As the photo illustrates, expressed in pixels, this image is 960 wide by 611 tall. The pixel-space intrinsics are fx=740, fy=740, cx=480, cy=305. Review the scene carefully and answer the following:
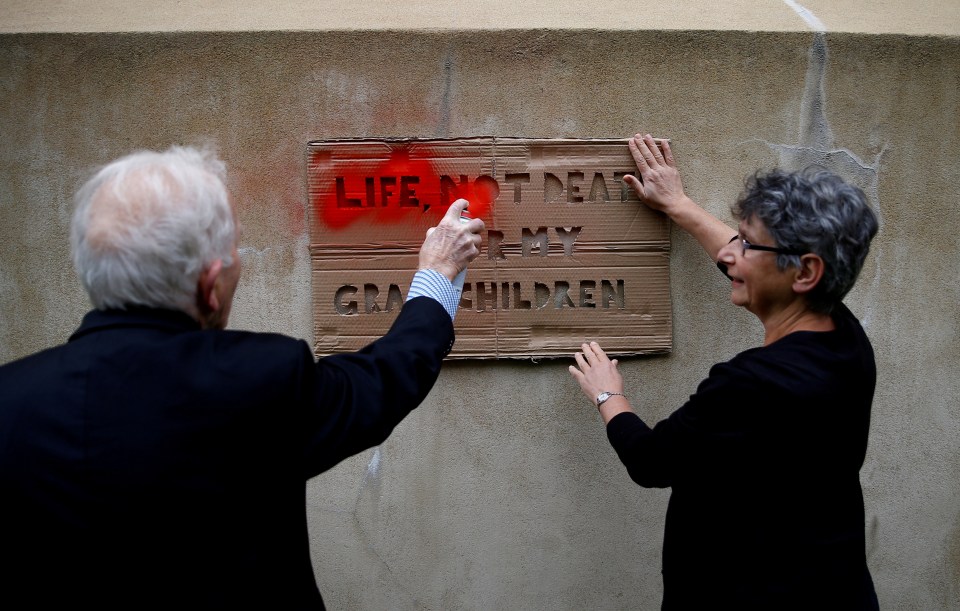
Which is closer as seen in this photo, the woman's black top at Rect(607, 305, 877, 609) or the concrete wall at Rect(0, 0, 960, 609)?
the woman's black top at Rect(607, 305, 877, 609)

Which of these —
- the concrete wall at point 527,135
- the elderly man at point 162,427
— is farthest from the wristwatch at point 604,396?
the elderly man at point 162,427

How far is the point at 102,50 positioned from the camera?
7.84ft

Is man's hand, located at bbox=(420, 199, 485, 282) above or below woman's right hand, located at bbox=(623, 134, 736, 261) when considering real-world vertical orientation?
below

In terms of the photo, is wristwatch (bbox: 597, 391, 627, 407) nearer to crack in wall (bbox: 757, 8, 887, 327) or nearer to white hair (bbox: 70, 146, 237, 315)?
crack in wall (bbox: 757, 8, 887, 327)

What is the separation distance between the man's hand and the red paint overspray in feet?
1.86

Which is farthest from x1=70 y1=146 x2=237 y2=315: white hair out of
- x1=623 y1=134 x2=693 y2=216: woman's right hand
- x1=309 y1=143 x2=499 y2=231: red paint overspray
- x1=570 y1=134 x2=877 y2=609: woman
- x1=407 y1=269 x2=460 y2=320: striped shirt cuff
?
x1=623 y1=134 x2=693 y2=216: woman's right hand

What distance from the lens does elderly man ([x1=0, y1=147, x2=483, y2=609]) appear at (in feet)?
4.01

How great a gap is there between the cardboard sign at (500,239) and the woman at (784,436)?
617 mm

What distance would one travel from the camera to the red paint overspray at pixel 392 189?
2.38 meters

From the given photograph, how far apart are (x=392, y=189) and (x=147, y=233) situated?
1.16 meters

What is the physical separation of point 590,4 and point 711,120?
0.57m

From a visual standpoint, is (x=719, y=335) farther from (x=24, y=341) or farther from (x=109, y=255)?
(x=24, y=341)

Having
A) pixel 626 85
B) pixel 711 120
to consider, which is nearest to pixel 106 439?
pixel 626 85

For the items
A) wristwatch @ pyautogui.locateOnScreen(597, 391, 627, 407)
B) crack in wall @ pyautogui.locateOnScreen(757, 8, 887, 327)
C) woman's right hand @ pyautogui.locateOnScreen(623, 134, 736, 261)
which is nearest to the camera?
wristwatch @ pyautogui.locateOnScreen(597, 391, 627, 407)
